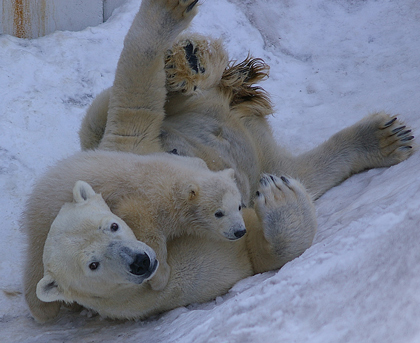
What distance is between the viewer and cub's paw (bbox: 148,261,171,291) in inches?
75.2

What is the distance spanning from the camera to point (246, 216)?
2.25 meters

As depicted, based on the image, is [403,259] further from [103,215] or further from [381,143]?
[381,143]

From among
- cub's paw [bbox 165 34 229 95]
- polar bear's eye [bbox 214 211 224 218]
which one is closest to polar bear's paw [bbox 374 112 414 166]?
cub's paw [bbox 165 34 229 95]

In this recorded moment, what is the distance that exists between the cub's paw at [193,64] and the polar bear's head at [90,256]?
99 centimetres

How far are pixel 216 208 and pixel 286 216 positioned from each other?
0.94 feet

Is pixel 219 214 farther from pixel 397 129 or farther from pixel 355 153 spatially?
pixel 397 129

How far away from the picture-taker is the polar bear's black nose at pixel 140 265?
1736mm

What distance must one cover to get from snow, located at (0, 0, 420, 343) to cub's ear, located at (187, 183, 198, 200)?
38 cm

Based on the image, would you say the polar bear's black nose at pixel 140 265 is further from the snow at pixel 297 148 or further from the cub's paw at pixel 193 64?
the cub's paw at pixel 193 64

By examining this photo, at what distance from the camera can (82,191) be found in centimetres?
191

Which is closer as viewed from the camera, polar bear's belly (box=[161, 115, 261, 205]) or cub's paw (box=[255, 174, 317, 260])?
cub's paw (box=[255, 174, 317, 260])

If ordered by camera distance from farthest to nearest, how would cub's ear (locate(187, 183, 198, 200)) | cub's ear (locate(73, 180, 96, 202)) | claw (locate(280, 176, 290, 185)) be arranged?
claw (locate(280, 176, 290, 185))
cub's ear (locate(187, 183, 198, 200))
cub's ear (locate(73, 180, 96, 202))

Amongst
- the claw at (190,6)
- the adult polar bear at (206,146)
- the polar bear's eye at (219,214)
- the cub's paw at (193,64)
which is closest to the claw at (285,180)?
the adult polar bear at (206,146)

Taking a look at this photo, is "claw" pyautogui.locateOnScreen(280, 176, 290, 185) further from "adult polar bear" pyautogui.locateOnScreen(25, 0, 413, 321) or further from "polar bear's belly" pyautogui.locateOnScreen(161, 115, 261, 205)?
"polar bear's belly" pyautogui.locateOnScreen(161, 115, 261, 205)
